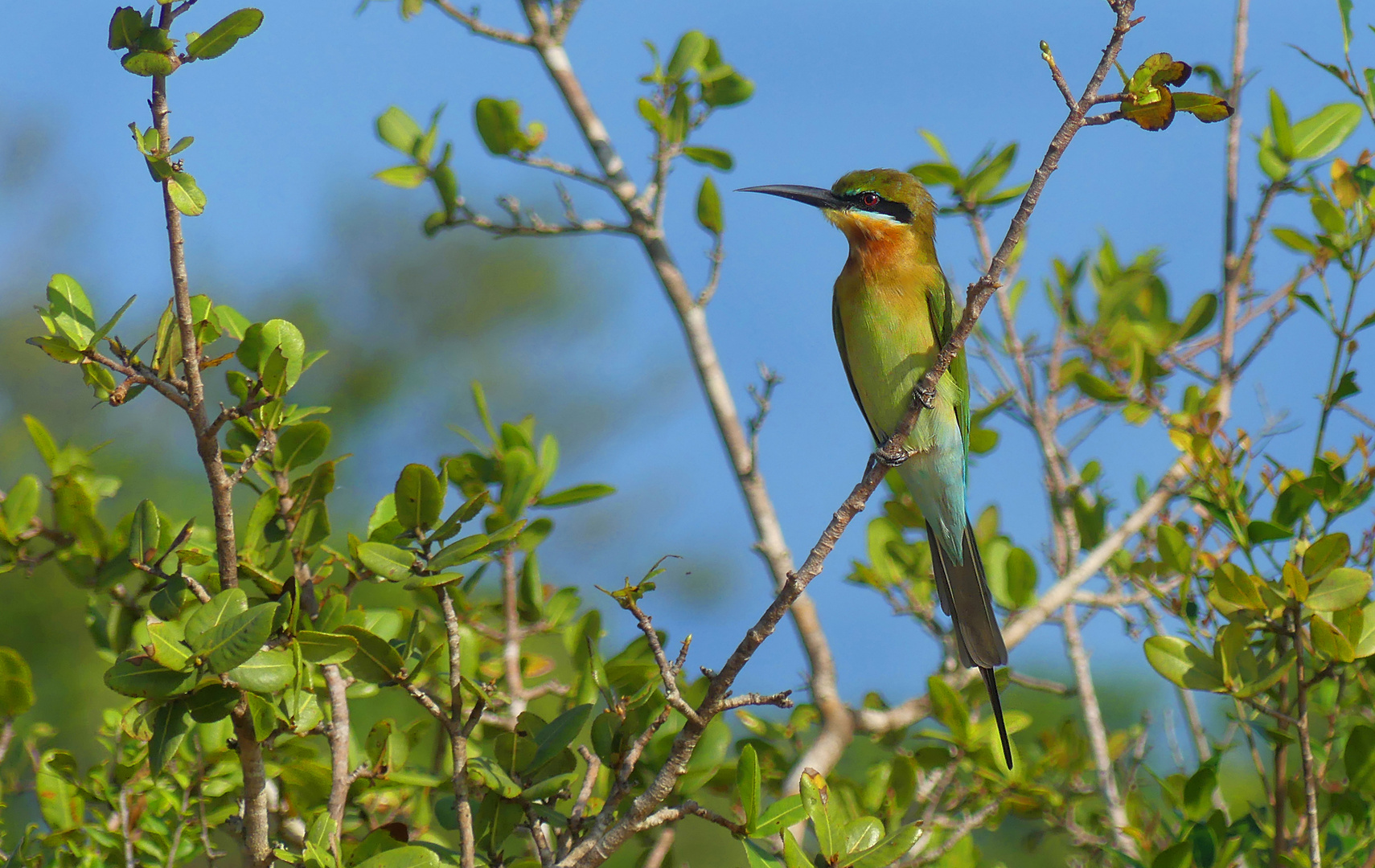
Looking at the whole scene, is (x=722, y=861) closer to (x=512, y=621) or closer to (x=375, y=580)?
(x=512, y=621)

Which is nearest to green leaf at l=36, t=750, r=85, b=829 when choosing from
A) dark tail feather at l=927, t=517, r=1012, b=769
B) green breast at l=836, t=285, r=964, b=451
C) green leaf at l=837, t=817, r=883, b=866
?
green leaf at l=837, t=817, r=883, b=866

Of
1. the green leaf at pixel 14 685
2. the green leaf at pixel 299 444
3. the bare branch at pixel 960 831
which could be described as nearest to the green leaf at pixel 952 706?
the bare branch at pixel 960 831

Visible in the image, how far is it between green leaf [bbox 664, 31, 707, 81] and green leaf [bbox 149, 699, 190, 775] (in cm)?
217

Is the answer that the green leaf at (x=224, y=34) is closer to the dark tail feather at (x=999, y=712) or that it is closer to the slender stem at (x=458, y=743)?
the slender stem at (x=458, y=743)

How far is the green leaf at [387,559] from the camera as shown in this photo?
1.62m

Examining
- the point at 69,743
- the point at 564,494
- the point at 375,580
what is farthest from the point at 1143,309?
the point at 69,743

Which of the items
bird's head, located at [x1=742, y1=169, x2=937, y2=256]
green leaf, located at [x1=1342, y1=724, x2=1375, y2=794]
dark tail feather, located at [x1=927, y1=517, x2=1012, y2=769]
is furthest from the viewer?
bird's head, located at [x1=742, y1=169, x2=937, y2=256]

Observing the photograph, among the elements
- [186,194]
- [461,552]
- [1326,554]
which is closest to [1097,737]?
[1326,554]

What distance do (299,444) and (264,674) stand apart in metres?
0.49

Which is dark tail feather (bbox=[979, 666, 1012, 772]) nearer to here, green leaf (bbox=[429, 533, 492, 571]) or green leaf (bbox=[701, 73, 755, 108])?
green leaf (bbox=[429, 533, 492, 571])

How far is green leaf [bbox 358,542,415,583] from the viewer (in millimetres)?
→ 1619

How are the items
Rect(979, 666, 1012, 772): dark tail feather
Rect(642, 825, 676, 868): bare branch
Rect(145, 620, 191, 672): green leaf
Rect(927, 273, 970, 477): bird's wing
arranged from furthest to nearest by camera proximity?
Rect(927, 273, 970, 477): bird's wing
Rect(979, 666, 1012, 772): dark tail feather
Rect(642, 825, 676, 868): bare branch
Rect(145, 620, 191, 672): green leaf

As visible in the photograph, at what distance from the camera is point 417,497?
168cm

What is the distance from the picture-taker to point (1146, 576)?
2586 mm
